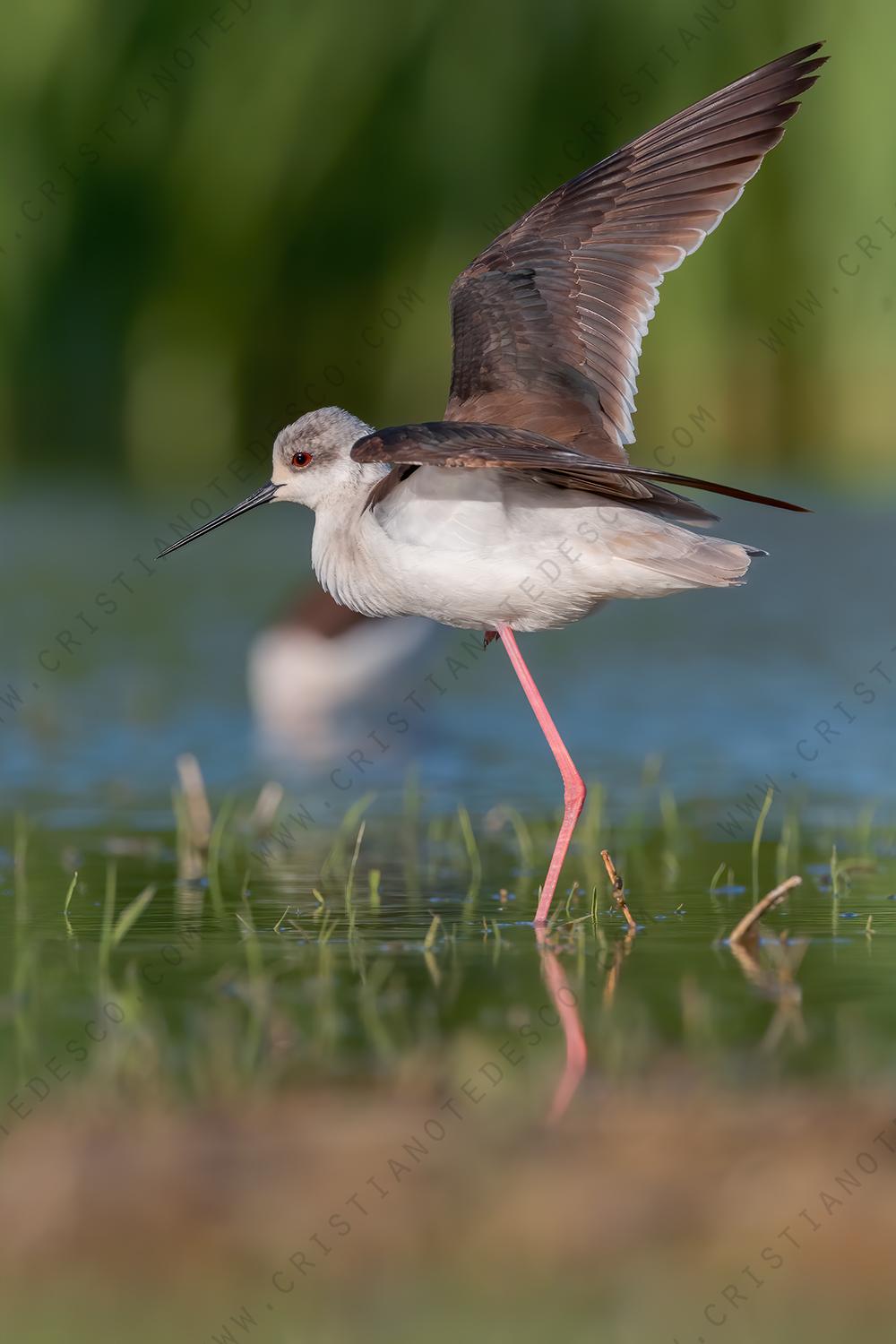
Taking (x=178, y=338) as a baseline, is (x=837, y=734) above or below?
below

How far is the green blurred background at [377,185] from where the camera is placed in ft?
46.1

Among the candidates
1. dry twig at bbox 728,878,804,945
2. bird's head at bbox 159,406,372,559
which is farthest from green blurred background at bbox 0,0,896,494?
dry twig at bbox 728,878,804,945

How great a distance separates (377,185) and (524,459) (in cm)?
1026

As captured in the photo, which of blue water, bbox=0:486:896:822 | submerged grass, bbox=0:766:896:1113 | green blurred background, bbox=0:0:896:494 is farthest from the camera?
green blurred background, bbox=0:0:896:494

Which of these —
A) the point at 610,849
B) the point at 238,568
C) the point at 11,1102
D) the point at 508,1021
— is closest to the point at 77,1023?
the point at 11,1102

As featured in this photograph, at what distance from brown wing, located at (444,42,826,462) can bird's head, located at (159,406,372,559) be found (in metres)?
0.32

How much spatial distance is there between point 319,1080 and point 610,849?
2974 millimetres

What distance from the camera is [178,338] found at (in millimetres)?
15547

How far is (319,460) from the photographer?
6332 millimetres

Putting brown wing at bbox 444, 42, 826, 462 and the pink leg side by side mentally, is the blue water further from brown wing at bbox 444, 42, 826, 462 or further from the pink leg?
brown wing at bbox 444, 42, 826, 462

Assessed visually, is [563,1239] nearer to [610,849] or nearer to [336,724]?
[610,849]

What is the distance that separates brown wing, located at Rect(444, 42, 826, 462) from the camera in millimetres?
6445

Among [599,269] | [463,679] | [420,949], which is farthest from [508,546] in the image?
[463,679]

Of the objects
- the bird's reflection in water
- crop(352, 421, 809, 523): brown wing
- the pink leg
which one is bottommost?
the bird's reflection in water
